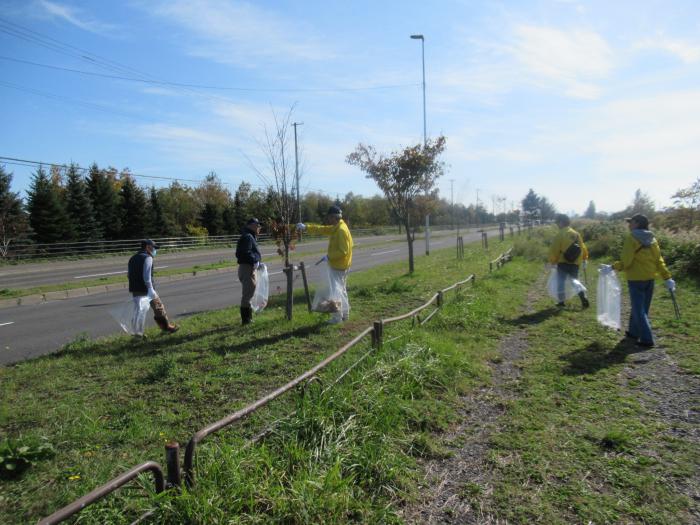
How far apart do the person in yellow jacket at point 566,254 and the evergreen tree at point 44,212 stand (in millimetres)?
32357

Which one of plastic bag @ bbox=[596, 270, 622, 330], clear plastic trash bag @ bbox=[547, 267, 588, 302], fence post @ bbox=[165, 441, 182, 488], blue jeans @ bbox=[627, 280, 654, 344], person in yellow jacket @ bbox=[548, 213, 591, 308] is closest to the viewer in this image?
fence post @ bbox=[165, 441, 182, 488]

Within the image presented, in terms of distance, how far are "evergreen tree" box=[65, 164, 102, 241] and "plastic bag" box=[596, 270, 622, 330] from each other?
34.4m

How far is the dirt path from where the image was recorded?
3041 millimetres

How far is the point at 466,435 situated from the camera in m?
4.14

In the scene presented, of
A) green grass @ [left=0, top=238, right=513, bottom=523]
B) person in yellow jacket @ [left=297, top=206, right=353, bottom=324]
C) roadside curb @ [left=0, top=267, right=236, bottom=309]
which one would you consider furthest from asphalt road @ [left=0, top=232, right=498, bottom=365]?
person in yellow jacket @ [left=297, top=206, right=353, bottom=324]

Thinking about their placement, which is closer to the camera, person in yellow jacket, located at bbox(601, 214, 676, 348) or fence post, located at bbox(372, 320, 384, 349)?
fence post, located at bbox(372, 320, 384, 349)

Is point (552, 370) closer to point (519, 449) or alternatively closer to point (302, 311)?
point (519, 449)

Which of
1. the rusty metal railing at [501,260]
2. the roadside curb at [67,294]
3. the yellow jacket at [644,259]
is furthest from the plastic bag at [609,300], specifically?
the roadside curb at [67,294]

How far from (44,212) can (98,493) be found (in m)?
34.7

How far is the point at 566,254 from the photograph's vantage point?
9.12 metres

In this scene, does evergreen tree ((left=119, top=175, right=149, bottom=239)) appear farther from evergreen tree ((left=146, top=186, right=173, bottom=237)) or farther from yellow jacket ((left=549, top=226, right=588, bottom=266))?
yellow jacket ((left=549, top=226, right=588, bottom=266))

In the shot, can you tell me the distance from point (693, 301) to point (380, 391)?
8715 millimetres

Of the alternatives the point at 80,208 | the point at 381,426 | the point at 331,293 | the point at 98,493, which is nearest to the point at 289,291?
the point at 331,293

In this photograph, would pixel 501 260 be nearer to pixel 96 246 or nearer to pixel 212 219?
pixel 96 246
